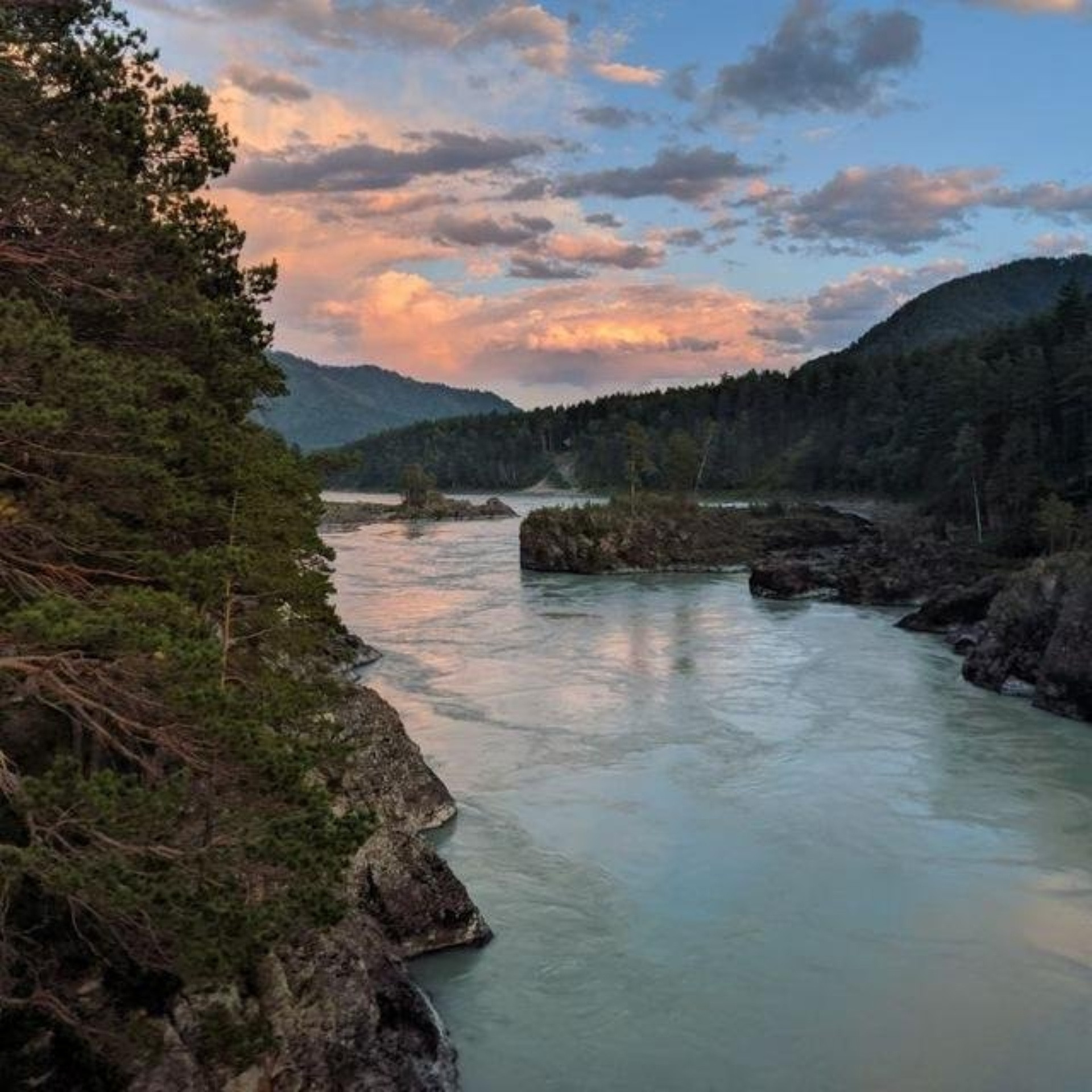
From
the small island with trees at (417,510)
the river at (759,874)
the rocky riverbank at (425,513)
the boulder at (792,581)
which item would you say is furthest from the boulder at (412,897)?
the rocky riverbank at (425,513)

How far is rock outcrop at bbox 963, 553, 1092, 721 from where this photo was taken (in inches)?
1417

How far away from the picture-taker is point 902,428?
397 feet

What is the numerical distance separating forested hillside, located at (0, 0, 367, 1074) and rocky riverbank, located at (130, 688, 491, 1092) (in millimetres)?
347

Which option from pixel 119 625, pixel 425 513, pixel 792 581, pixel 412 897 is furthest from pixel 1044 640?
pixel 425 513

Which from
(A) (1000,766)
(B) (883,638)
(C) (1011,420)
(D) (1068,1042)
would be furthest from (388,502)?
(D) (1068,1042)

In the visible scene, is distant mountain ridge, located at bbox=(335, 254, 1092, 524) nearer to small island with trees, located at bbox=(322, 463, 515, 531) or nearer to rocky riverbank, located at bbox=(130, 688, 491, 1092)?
rocky riverbank, located at bbox=(130, 688, 491, 1092)

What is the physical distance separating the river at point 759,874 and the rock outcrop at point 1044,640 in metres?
1.24

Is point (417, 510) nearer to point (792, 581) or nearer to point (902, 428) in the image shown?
point (902, 428)

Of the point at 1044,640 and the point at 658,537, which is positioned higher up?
the point at 658,537

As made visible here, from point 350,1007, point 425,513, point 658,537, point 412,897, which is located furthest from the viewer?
point 425,513

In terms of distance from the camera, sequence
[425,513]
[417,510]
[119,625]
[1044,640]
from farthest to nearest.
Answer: [417,510]
[425,513]
[1044,640]
[119,625]

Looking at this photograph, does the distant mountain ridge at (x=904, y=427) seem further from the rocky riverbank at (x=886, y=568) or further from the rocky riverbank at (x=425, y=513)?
the rocky riverbank at (x=425, y=513)

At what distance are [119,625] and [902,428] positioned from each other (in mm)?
120790

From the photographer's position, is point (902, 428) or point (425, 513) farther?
point (425, 513)
